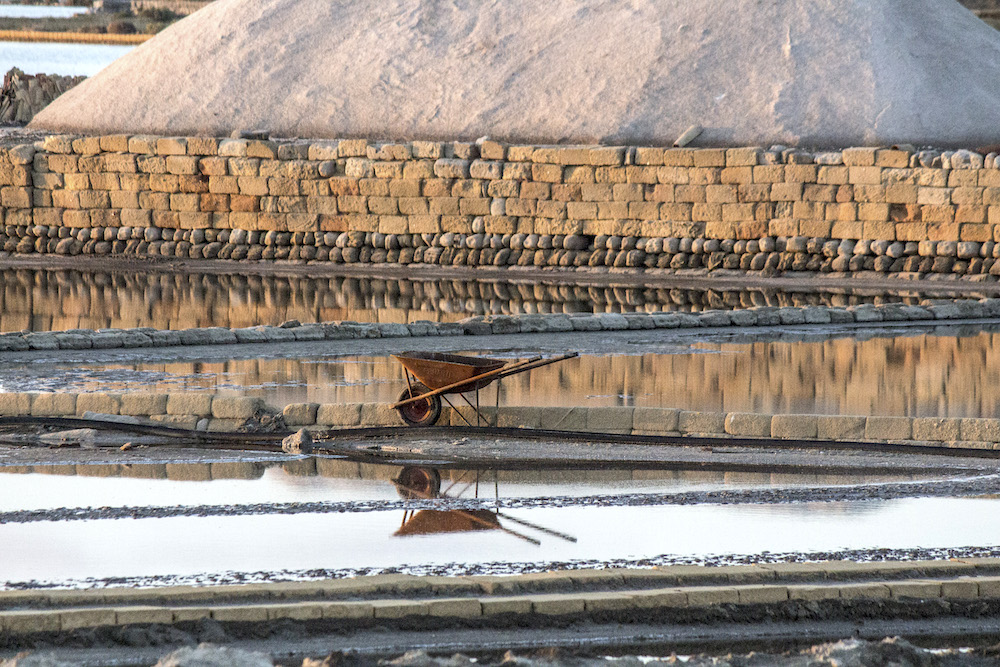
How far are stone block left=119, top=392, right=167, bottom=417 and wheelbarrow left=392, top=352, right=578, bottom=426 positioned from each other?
1.59 m

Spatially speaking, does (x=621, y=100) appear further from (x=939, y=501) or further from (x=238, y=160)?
(x=939, y=501)

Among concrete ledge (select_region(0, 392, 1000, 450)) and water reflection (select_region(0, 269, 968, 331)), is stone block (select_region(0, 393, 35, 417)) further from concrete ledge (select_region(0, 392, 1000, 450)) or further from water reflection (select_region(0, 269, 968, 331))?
water reflection (select_region(0, 269, 968, 331))

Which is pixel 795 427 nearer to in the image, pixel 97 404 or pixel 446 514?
pixel 446 514

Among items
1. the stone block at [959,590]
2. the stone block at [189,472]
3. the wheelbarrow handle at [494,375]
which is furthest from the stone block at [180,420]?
the stone block at [959,590]

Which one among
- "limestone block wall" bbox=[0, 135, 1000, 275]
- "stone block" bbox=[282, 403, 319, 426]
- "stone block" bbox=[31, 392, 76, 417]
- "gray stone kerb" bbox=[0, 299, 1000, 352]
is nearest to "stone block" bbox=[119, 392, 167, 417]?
"stone block" bbox=[31, 392, 76, 417]

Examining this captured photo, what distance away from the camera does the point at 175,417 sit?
36.5 feet

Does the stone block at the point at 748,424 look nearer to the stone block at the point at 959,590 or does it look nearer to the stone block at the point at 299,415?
the stone block at the point at 299,415

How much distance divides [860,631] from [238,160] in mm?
21049

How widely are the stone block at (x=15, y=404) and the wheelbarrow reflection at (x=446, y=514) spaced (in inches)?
120

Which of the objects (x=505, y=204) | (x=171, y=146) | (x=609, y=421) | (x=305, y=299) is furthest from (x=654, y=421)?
(x=171, y=146)

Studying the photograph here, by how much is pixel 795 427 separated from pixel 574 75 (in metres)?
17.8

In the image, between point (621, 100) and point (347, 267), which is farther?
point (621, 100)

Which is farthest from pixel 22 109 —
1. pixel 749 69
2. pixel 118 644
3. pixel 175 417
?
pixel 118 644

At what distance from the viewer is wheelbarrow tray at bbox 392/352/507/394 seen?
34.7 ft
